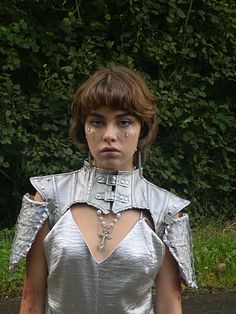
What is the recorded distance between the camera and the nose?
165cm

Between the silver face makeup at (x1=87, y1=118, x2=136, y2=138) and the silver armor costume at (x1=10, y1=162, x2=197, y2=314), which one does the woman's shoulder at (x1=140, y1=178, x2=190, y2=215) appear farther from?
the silver face makeup at (x1=87, y1=118, x2=136, y2=138)

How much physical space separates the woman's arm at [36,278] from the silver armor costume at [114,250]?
0.08 ft

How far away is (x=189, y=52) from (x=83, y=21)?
3.04ft

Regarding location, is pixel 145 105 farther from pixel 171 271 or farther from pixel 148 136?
pixel 171 271

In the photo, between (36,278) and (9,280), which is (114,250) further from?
(9,280)

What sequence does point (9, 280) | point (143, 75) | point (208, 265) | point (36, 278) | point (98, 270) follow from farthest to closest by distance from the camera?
point (143, 75) → point (208, 265) → point (9, 280) → point (36, 278) → point (98, 270)

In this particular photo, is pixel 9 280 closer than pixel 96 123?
No

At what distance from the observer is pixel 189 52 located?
544cm

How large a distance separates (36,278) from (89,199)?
252 millimetres

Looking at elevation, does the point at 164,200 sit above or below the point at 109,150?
below

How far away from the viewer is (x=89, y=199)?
66.3 inches

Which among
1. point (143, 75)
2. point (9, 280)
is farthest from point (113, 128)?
point (143, 75)

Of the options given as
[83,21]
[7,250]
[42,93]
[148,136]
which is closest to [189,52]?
[83,21]

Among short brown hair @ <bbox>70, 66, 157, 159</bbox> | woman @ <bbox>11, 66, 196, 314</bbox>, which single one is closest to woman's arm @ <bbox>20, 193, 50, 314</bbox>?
woman @ <bbox>11, 66, 196, 314</bbox>
